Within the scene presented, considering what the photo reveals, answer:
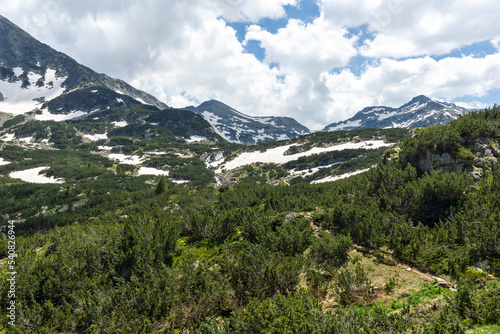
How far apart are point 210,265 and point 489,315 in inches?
328

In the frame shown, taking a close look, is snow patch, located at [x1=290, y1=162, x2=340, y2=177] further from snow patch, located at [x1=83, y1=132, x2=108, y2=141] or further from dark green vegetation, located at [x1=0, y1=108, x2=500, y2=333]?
snow patch, located at [x1=83, y1=132, x2=108, y2=141]

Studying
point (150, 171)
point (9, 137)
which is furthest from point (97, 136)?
point (150, 171)

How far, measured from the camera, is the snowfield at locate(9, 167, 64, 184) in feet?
296

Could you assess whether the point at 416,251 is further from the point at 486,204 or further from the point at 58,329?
the point at 58,329

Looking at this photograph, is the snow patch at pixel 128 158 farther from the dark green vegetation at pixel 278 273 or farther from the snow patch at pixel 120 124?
the dark green vegetation at pixel 278 273

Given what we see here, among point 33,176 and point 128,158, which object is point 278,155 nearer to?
point 128,158

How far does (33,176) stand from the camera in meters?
93.8

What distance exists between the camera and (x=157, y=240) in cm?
958

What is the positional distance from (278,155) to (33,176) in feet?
360

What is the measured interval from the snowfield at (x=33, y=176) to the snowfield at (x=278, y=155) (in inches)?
2713

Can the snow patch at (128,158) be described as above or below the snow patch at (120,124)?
below

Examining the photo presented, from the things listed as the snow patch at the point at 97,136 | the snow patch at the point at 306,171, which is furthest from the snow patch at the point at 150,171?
the snow patch at the point at 97,136

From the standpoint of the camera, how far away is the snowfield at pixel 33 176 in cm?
9031

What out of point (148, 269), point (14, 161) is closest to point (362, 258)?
point (148, 269)
